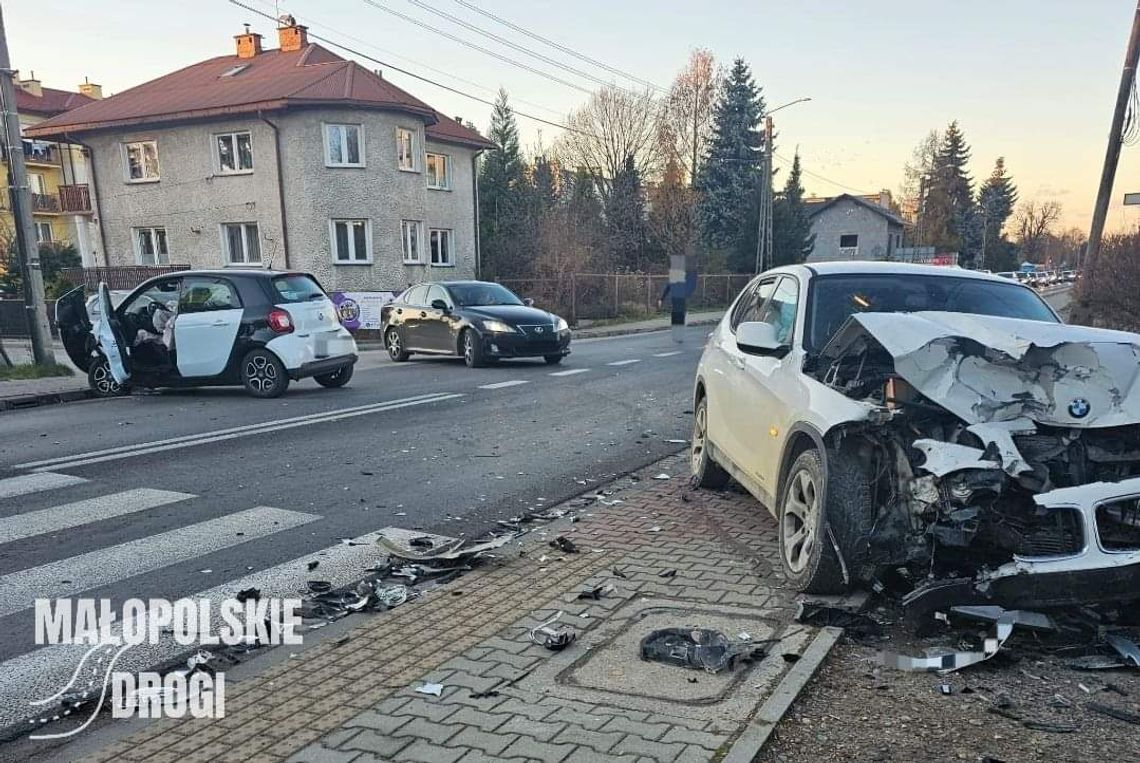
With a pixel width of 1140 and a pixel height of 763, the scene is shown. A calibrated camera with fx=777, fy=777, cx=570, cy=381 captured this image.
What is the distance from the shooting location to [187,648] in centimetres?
382

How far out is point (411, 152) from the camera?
94.7 ft

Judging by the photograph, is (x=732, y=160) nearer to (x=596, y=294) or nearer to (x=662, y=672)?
(x=596, y=294)

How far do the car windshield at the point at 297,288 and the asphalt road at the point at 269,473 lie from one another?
1.50 meters

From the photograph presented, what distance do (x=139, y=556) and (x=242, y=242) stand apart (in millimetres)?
26231

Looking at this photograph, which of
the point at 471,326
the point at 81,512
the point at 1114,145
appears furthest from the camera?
the point at 1114,145

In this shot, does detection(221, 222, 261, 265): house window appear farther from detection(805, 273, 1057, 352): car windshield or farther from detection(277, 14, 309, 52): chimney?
detection(805, 273, 1057, 352): car windshield

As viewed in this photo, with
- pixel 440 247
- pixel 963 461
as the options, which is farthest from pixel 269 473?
pixel 440 247

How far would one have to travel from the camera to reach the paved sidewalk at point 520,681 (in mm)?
2871

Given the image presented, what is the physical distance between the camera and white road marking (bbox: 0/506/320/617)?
4461 millimetres

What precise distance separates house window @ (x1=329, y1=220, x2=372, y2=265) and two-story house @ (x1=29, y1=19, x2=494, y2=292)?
0.14 ft

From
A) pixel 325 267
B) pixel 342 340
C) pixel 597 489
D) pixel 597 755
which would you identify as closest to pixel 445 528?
pixel 597 489

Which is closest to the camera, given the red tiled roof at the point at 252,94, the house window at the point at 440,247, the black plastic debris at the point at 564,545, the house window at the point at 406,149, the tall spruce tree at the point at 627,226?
the black plastic debris at the point at 564,545

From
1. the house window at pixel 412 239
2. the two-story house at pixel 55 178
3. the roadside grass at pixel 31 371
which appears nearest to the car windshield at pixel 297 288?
the roadside grass at pixel 31 371

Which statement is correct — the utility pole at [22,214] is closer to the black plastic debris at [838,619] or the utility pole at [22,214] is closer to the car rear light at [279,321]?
the car rear light at [279,321]
